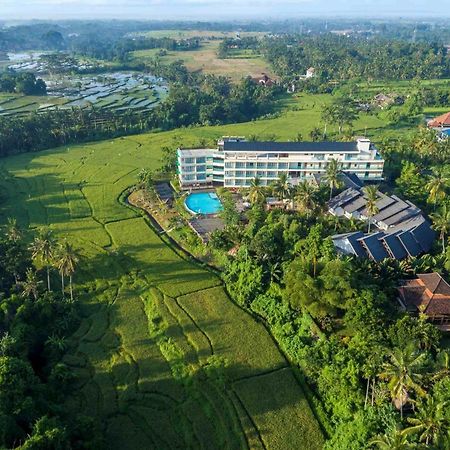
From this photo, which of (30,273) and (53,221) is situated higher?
(30,273)

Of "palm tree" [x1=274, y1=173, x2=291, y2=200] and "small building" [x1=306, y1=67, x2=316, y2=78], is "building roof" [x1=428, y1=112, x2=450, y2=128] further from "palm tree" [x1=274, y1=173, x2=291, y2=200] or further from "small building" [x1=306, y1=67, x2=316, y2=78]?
"small building" [x1=306, y1=67, x2=316, y2=78]

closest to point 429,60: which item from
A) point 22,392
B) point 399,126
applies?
point 399,126

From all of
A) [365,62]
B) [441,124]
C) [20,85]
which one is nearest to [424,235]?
[441,124]

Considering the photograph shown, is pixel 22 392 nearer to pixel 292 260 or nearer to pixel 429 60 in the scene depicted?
pixel 292 260

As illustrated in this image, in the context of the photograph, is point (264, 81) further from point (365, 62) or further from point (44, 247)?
point (44, 247)

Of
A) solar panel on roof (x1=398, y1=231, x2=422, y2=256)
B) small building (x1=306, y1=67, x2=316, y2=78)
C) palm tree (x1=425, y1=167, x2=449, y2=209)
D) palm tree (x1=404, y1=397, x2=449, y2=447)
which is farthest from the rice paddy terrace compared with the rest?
small building (x1=306, y1=67, x2=316, y2=78)
